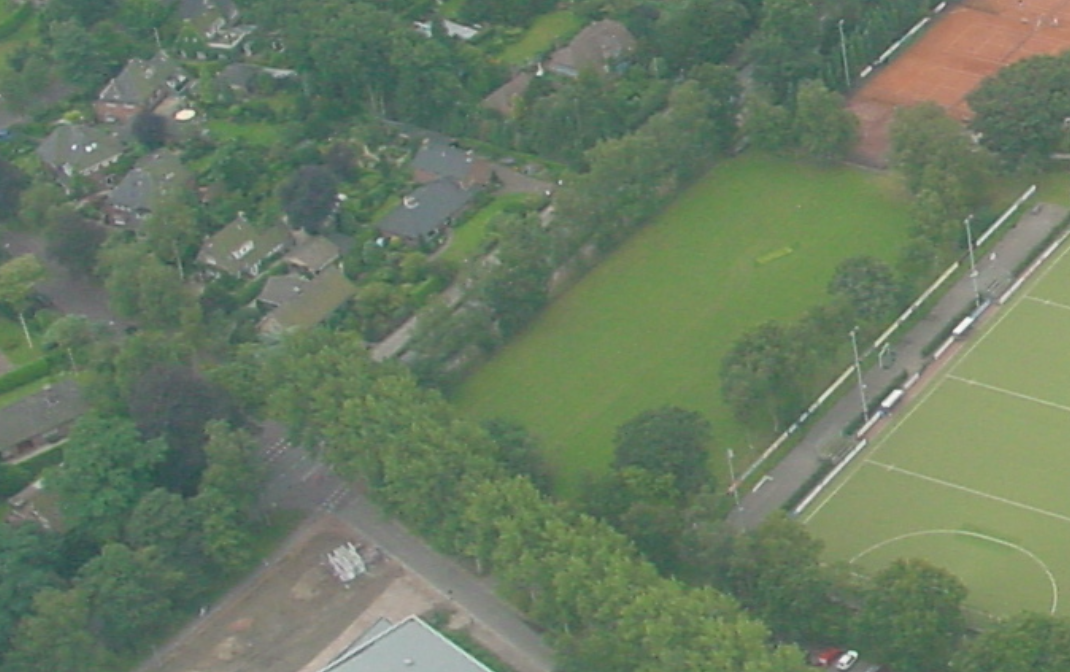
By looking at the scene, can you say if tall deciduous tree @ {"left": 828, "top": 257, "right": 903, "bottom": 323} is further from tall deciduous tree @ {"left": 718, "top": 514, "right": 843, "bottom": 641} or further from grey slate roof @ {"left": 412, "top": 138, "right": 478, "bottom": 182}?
grey slate roof @ {"left": 412, "top": 138, "right": 478, "bottom": 182}

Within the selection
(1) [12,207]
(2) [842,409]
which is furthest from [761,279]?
(1) [12,207]

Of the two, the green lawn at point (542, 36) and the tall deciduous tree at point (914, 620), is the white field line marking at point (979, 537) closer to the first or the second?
the tall deciduous tree at point (914, 620)

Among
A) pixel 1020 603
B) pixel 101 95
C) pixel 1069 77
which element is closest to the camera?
pixel 1020 603

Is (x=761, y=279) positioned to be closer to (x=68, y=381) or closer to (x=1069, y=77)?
(x=1069, y=77)

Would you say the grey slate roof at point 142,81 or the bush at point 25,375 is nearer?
the bush at point 25,375

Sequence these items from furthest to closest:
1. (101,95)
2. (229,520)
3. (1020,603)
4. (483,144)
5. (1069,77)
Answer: (101,95) → (483,144) → (1069,77) → (229,520) → (1020,603)

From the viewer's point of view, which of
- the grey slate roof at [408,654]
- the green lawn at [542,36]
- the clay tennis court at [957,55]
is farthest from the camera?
the green lawn at [542,36]

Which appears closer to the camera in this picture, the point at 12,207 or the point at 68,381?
the point at 68,381

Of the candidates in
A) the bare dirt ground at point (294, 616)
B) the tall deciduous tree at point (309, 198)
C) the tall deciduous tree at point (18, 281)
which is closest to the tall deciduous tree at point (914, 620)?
the bare dirt ground at point (294, 616)
